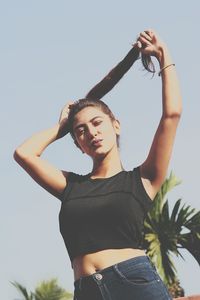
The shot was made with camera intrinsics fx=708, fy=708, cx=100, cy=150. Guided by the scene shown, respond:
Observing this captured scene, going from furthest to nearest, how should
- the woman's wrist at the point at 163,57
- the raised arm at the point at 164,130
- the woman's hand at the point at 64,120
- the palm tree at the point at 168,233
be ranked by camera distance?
the palm tree at the point at 168,233 → the woman's hand at the point at 64,120 → the woman's wrist at the point at 163,57 → the raised arm at the point at 164,130

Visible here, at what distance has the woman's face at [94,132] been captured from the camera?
3.28m

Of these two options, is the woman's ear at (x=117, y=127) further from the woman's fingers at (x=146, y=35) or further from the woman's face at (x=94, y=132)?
the woman's fingers at (x=146, y=35)

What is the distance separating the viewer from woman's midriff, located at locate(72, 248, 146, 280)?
9.67 feet

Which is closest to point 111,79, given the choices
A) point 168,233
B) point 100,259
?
point 100,259

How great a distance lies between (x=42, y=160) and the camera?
11.4 ft

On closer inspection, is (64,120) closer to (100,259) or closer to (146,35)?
(146,35)

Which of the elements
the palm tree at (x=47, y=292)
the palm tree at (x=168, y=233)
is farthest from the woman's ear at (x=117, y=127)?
the palm tree at (x=47, y=292)

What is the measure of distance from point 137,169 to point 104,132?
24 cm

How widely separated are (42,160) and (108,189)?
457 mm

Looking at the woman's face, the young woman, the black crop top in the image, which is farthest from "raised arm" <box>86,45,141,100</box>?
the black crop top

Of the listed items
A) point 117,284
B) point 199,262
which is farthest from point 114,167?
point 199,262

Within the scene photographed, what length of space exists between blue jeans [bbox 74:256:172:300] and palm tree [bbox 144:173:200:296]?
44.9 feet

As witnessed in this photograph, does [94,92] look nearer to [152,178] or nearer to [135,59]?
[135,59]

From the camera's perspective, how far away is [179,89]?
3.20 meters
